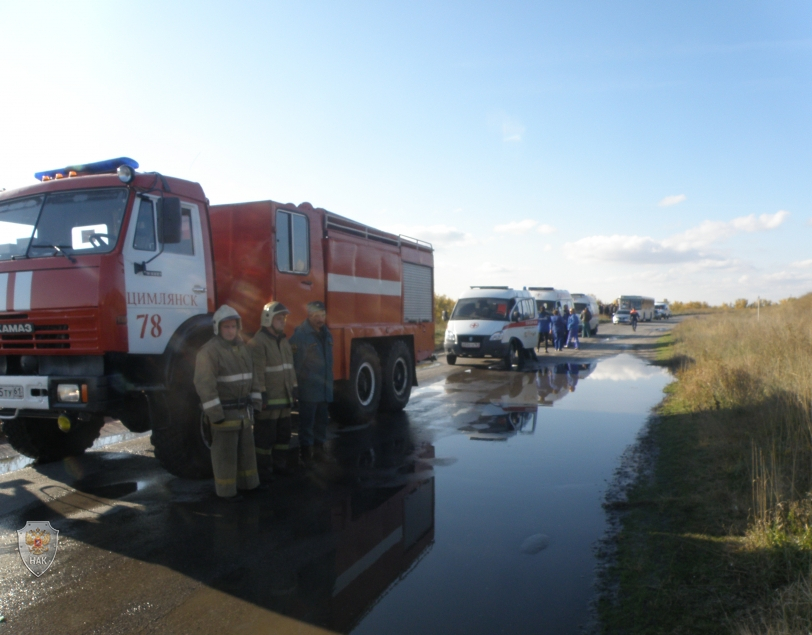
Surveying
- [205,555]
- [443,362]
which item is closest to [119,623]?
[205,555]

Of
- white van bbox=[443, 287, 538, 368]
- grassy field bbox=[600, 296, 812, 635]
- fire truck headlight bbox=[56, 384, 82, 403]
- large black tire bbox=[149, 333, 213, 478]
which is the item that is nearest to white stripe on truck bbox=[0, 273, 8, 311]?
fire truck headlight bbox=[56, 384, 82, 403]

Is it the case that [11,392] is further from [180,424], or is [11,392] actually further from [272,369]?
[272,369]

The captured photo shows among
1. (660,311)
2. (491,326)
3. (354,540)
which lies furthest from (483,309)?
(660,311)

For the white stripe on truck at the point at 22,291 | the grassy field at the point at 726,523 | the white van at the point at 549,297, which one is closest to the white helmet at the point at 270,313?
the white stripe on truck at the point at 22,291

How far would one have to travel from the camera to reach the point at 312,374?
765 centimetres

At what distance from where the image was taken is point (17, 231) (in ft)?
20.7

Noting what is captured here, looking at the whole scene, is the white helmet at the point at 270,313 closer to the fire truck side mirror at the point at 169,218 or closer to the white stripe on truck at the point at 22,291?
the fire truck side mirror at the point at 169,218

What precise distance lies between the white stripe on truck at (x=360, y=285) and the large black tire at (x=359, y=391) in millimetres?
868

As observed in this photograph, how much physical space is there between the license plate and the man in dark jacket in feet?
9.28

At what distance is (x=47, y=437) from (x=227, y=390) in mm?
2829

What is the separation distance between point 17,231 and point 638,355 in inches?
844

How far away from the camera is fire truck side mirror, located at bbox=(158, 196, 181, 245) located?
248 inches

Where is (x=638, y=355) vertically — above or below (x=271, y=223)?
below

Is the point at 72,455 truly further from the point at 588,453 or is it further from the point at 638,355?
the point at 638,355
